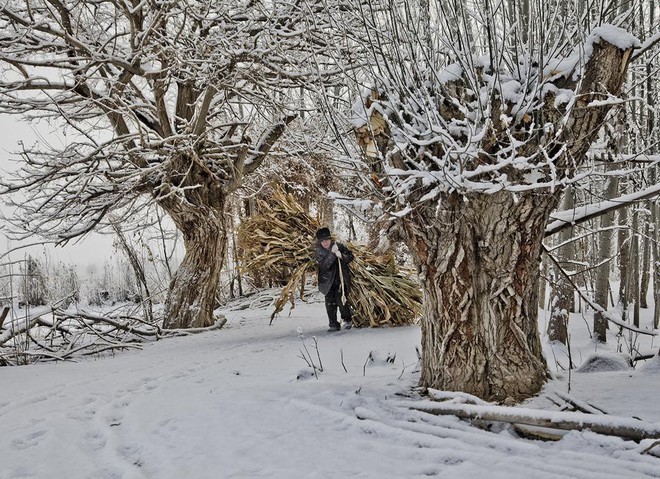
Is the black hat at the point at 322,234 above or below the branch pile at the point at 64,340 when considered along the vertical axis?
above

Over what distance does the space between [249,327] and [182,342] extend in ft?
4.82

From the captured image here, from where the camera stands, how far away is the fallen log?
1898mm

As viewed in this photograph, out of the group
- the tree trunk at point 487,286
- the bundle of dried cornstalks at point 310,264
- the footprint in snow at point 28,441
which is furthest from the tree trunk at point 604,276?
the footprint in snow at point 28,441

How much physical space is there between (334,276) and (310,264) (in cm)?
60

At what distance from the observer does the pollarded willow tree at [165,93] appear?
5156mm

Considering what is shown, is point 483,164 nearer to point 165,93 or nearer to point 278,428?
point 278,428

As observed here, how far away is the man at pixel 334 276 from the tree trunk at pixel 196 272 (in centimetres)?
181

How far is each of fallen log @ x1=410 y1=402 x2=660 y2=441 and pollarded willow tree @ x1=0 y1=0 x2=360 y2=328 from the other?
375 centimetres

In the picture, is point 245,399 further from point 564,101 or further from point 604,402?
point 564,101

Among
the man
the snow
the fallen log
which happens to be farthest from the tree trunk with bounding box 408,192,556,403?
the man

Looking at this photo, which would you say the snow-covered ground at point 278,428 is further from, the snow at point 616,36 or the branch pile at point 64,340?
the snow at point 616,36

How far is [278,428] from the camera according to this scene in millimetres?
2410

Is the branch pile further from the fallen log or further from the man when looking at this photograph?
the fallen log

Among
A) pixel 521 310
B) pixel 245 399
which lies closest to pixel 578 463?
pixel 521 310
